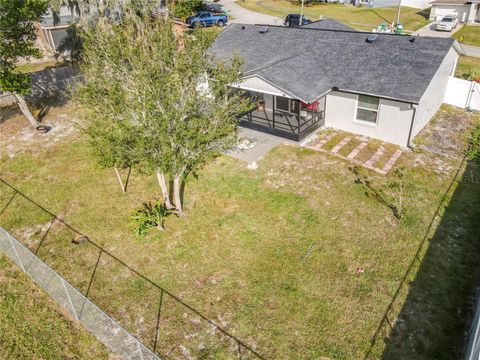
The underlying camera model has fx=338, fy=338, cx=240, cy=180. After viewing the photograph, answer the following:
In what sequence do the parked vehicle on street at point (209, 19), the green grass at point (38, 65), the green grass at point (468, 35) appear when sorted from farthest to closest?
the parked vehicle on street at point (209, 19) → the green grass at point (468, 35) → the green grass at point (38, 65)

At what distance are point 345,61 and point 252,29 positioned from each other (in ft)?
31.4

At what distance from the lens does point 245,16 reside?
171ft

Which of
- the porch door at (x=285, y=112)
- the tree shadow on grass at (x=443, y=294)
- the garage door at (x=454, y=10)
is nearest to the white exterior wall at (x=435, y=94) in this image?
the tree shadow on grass at (x=443, y=294)

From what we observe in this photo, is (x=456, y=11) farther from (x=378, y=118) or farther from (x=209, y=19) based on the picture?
(x=378, y=118)

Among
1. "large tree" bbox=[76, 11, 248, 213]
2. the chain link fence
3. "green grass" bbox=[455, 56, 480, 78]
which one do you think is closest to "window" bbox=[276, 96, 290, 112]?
"large tree" bbox=[76, 11, 248, 213]

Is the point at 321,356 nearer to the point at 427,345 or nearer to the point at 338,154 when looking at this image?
the point at 427,345

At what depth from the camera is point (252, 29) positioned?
27.9 metres

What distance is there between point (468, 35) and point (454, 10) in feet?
31.6

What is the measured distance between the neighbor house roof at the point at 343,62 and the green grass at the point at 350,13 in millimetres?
27875

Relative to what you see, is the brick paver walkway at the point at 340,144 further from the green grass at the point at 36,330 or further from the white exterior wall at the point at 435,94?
the green grass at the point at 36,330

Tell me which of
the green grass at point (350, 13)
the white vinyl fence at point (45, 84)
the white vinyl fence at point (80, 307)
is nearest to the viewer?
the white vinyl fence at point (80, 307)

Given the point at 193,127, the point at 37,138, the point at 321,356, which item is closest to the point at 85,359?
the point at 321,356

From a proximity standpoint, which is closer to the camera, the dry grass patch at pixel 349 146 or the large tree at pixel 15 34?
the large tree at pixel 15 34

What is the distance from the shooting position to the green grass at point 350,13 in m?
50.3
